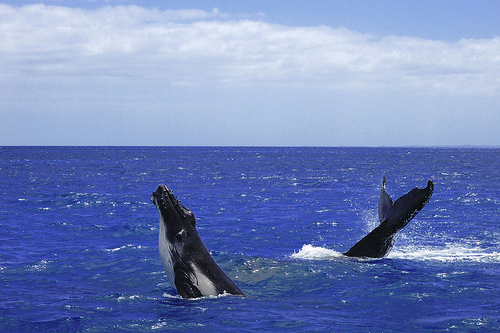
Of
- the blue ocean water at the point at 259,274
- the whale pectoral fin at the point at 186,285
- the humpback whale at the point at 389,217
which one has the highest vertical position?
the humpback whale at the point at 389,217

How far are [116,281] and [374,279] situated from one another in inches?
228

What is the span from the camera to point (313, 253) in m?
15.5

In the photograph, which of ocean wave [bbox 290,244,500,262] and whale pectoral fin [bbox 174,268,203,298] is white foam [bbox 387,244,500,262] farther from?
whale pectoral fin [bbox 174,268,203,298]

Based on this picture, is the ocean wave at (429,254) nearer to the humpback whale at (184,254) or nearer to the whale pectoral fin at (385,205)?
the whale pectoral fin at (385,205)

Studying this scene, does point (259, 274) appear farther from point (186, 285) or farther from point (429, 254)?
point (429, 254)

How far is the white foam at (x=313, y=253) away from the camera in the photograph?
14.3 metres

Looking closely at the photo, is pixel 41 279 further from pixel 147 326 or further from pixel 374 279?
pixel 374 279

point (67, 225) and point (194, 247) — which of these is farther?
point (67, 225)

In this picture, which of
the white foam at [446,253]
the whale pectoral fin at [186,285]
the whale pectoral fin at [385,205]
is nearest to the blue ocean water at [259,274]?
the white foam at [446,253]

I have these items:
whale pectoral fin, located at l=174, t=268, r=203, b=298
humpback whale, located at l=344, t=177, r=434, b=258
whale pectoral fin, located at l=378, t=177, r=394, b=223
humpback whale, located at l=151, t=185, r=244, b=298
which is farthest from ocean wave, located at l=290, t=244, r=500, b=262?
whale pectoral fin, located at l=174, t=268, r=203, b=298

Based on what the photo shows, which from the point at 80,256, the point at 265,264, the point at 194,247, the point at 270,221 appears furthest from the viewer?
the point at 270,221

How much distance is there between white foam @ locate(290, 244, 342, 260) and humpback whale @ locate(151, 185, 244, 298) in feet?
16.4

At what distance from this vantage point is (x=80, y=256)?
15.4 m

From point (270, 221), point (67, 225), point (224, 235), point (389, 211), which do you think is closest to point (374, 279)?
point (389, 211)
